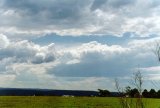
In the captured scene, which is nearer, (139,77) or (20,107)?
(139,77)

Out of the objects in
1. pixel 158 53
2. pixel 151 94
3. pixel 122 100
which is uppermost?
pixel 151 94

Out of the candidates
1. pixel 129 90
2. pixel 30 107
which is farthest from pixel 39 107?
pixel 129 90

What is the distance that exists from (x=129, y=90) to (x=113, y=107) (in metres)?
40.0

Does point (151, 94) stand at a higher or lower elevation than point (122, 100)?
higher

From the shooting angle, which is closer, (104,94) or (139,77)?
(139,77)

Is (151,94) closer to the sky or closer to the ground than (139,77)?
closer to the sky

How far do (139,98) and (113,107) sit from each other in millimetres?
41106

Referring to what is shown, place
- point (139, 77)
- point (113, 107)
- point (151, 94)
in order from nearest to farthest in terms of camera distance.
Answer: point (139, 77) < point (113, 107) < point (151, 94)

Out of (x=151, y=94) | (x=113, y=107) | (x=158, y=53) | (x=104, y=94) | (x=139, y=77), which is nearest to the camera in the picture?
(x=158, y=53)

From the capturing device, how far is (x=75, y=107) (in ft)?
182

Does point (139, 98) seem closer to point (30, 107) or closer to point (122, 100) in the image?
point (122, 100)

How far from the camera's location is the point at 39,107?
55094 millimetres

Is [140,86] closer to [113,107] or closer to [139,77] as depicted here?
[139,77]

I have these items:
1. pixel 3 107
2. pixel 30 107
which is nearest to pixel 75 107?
pixel 30 107
